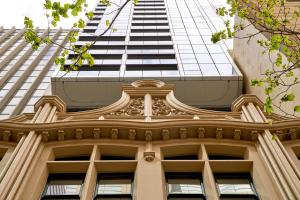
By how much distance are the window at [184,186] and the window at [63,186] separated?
2995mm

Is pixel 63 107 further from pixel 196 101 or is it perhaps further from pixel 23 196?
pixel 196 101

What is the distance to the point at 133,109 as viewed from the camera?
18.5m

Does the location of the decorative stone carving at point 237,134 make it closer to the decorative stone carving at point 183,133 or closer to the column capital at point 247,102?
the decorative stone carving at point 183,133

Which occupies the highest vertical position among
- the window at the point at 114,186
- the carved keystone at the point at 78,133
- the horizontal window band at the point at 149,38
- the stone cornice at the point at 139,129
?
the horizontal window band at the point at 149,38

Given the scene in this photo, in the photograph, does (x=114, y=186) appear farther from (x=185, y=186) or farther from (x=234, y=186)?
(x=234, y=186)

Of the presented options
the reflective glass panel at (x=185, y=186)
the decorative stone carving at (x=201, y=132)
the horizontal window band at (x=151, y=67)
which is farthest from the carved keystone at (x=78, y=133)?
the horizontal window band at (x=151, y=67)

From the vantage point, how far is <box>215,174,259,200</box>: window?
12352 mm

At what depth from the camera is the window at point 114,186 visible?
482 inches

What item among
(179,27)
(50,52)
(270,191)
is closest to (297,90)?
(270,191)

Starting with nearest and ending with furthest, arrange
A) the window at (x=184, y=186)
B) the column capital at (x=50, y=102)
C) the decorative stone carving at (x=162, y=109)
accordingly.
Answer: the window at (x=184, y=186) < the decorative stone carving at (x=162, y=109) < the column capital at (x=50, y=102)

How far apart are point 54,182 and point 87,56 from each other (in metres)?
4.52

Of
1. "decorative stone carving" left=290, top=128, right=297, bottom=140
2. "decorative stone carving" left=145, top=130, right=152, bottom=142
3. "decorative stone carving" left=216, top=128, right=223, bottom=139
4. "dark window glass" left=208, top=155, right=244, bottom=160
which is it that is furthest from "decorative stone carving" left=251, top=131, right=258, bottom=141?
"decorative stone carving" left=145, top=130, right=152, bottom=142

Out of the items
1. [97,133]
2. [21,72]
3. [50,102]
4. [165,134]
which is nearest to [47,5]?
[97,133]

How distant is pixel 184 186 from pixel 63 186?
403 cm
